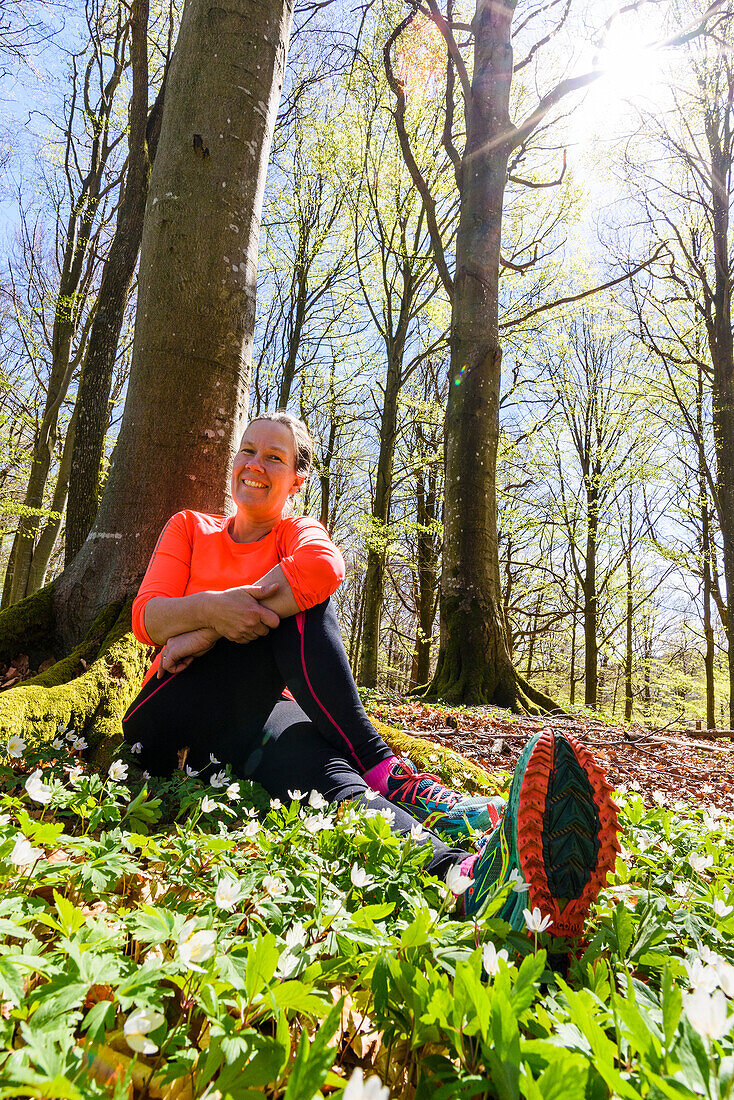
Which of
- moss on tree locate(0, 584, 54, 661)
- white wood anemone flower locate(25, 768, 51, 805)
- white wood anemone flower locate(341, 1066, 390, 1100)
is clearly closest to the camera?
white wood anemone flower locate(341, 1066, 390, 1100)

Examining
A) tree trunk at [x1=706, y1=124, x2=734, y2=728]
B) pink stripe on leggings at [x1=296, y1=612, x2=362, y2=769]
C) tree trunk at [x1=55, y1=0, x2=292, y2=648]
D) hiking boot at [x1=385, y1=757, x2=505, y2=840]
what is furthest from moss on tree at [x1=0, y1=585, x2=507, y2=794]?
tree trunk at [x1=706, y1=124, x2=734, y2=728]

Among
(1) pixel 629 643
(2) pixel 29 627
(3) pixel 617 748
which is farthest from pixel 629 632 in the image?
(2) pixel 29 627

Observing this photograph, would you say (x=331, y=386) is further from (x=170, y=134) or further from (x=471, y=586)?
(x=170, y=134)

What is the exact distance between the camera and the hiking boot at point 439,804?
1711 millimetres

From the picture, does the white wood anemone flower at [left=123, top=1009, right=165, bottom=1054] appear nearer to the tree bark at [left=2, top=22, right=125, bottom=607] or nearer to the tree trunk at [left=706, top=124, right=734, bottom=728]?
the tree trunk at [left=706, top=124, right=734, bottom=728]

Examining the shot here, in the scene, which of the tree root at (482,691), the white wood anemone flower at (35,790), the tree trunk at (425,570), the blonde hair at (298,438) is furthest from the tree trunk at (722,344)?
the white wood anemone flower at (35,790)

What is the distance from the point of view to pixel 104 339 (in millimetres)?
6000

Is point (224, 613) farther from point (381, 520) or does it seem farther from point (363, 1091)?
point (381, 520)

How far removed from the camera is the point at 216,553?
2.63 m

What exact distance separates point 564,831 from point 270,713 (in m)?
1.26

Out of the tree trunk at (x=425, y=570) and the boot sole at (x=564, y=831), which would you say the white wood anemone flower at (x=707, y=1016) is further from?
the tree trunk at (x=425, y=570)

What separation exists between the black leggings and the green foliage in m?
0.36

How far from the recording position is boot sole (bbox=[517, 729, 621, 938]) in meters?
1.15

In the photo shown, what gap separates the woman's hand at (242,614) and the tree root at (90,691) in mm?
724
